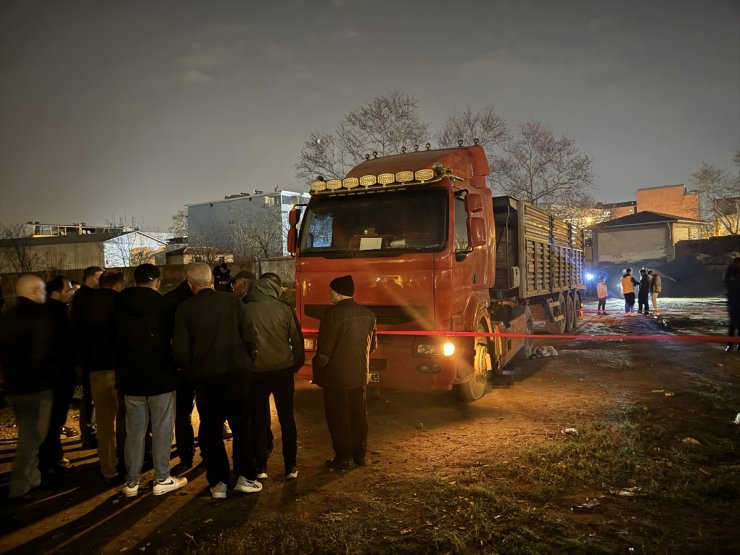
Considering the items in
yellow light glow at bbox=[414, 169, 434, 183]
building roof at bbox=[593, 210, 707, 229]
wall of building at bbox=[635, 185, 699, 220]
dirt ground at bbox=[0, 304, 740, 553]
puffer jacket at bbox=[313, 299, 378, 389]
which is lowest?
dirt ground at bbox=[0, 304, 740, 553]

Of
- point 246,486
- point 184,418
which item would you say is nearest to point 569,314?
point 184,418

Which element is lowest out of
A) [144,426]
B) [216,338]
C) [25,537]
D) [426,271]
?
[25,537]

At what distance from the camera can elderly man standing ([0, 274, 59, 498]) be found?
439 centimetres

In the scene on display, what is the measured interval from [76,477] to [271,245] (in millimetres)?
42742

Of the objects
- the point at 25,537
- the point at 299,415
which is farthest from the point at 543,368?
the point at 25,537

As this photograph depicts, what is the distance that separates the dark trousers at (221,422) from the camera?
4250 mm

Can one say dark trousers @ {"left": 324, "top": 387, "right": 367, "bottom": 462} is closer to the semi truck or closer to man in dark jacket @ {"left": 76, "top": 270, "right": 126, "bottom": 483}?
the semi truck

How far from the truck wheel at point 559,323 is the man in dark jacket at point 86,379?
10.1 meters

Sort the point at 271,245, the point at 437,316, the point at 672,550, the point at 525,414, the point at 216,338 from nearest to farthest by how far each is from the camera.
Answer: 1. the point at 672,550
2. the point at 216,338
3. the point at 437,316
4. the point at 525,414
5. the point at 271,245

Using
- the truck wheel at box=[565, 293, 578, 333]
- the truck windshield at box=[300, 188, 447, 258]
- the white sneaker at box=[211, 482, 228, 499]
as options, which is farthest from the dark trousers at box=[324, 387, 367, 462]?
the truck wheel at box=[565, 293, 578, 333]

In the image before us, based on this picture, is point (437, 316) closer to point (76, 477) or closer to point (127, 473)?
point (127, 473)

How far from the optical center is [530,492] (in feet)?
14.0

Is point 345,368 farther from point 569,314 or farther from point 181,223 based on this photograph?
point 181,223

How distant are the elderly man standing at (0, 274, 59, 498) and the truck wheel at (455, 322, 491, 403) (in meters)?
4.89
